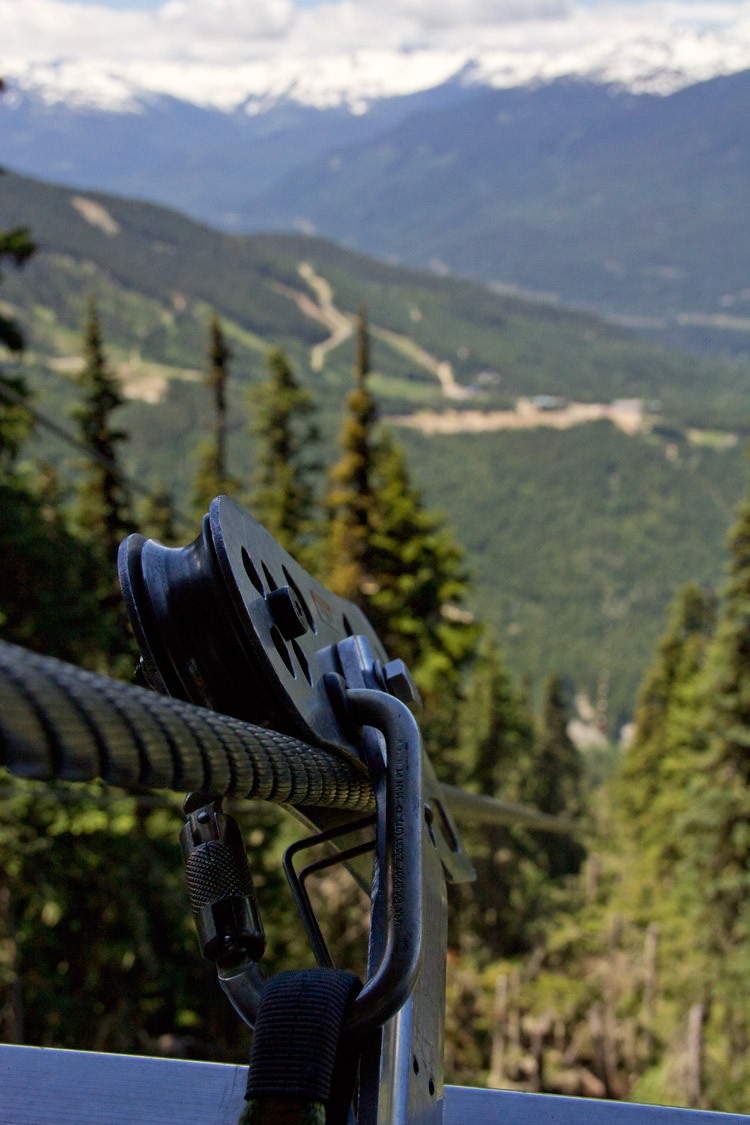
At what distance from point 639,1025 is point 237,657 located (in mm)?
25003

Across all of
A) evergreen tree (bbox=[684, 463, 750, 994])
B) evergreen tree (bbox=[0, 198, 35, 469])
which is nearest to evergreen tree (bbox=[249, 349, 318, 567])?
evergreen tree (bbox=[684, 463, 750, 994])

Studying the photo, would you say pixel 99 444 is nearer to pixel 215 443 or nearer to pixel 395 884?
pixel 215 443

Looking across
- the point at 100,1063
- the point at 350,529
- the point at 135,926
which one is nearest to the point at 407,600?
the point at 350,529

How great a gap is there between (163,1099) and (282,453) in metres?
30.2

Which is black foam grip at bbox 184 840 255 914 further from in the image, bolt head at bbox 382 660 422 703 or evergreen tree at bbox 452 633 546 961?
evergreen tree at bbox 452 633 546 961

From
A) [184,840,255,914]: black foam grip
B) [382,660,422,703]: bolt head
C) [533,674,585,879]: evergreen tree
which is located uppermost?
[382,660,422,703]: bolt head

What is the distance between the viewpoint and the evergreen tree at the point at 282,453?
2916 centimetres

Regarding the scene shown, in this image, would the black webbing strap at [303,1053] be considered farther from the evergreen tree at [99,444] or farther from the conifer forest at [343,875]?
the evergreen tree at [99,444]

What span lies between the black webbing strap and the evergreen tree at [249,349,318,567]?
27.7 m

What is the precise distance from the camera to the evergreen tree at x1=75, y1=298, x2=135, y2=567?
2114 cm

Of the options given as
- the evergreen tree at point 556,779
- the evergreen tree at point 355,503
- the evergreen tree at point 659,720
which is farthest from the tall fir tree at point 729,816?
the evergreen tree at point 556,779

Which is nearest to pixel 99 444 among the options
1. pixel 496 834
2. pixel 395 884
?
pixel 496 834

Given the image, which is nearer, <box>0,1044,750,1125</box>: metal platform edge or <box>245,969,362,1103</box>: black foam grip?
<box>245,969,362,1103</box>: black foam grip

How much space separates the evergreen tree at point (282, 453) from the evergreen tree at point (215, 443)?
120 centimetres
